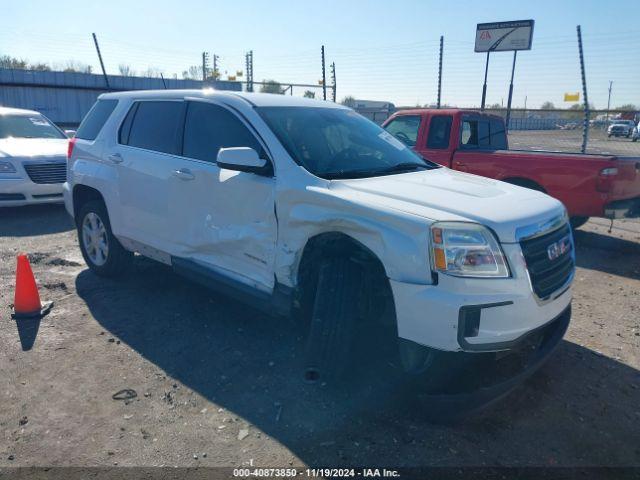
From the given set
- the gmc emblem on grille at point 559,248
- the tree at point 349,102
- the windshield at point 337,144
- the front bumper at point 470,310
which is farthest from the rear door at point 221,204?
the tree at point 349,102

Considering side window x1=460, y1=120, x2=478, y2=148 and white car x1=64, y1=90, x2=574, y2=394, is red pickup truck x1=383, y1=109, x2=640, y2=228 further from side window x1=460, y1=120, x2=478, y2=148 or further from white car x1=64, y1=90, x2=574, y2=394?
white car x1=64, y1=90, x2=574, y2=394

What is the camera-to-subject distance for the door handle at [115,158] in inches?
192

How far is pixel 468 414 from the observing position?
2.84 metres

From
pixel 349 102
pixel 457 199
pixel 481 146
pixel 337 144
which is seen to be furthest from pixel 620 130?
pixel 457 199

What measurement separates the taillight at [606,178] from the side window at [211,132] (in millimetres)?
4795

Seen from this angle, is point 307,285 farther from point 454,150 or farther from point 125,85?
point 125,85

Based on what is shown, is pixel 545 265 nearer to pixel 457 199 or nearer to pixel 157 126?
pixel 457 199

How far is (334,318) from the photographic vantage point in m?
3.17

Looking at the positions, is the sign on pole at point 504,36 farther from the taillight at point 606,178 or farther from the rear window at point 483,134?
the taillight at point 606,178

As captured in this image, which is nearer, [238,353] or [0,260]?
[238,353]

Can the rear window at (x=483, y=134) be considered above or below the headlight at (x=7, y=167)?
above

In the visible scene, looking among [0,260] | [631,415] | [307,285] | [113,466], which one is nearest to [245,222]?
[307,285]

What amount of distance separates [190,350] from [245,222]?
3.62 feet

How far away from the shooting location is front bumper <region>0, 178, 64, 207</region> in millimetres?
8070
